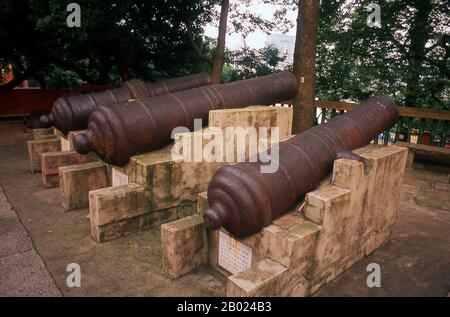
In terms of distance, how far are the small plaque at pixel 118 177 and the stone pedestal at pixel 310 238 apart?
1.64 m

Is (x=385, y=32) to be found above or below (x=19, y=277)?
above

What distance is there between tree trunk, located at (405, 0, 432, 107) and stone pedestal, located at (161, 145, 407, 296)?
5525mm

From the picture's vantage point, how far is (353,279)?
13.1 ft

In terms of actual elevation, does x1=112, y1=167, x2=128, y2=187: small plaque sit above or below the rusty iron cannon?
below

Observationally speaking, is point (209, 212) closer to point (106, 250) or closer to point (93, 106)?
point (106, 250)

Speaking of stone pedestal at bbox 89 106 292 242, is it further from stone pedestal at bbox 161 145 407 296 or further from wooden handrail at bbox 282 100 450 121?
wooden handrail at bbox 282 100 450 121

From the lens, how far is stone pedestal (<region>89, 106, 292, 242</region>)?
4.70 metres

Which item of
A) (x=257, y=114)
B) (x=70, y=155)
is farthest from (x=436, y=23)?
(x=70, y=155)

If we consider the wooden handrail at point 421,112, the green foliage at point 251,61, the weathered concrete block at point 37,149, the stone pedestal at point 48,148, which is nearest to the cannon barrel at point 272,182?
the stone pedestal at point 48,148

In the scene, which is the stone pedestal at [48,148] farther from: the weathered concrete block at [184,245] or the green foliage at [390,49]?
the green foliage at [390,49]

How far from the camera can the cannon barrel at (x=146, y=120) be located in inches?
193

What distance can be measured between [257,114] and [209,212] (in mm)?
3064

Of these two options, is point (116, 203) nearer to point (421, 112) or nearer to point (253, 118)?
point (253, 118)

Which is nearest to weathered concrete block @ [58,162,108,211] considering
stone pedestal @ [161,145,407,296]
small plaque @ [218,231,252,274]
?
stone pedestal @ [161,145,407,296]
